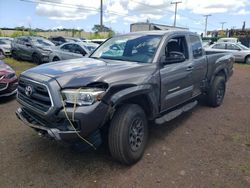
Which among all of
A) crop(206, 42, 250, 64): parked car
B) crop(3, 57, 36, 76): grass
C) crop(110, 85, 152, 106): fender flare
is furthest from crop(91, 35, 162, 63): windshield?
crop(206, 42, 250, 64): parked car

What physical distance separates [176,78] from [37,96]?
7.68 ft

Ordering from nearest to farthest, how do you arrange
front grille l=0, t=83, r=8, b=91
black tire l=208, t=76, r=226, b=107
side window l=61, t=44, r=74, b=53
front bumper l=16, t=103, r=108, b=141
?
front bumper l=16, t=103, r=108, b=141 < black tire l=208, t=76, r=226, b=107 < front grille l=0, t=83, r=8, b=91 < side window l=61, t=44, r=74, b=53

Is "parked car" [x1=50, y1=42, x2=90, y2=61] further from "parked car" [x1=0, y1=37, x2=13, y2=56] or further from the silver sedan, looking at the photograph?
"parked car" [x1=0, y1=37, x2=13, y2=56]

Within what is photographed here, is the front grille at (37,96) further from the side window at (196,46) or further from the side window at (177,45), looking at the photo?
the side window at (196,46)

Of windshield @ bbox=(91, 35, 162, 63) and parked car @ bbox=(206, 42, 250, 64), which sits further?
parked car @ bbox=(206, 42, 250, 64)

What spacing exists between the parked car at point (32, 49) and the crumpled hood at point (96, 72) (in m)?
10.5

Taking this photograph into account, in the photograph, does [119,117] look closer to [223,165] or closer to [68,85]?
[68,85]

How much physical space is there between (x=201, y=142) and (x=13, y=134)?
335 cm

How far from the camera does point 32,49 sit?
14.8 meters

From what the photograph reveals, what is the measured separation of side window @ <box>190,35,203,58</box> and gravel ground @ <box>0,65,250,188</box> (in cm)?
147

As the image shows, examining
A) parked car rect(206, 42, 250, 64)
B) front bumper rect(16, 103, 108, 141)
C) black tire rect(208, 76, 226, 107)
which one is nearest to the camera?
front bumper rect(16, 103, 108, 141)

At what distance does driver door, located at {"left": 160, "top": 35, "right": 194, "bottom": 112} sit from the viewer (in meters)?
4.19

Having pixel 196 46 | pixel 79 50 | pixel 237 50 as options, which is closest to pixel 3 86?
pixel 196 46

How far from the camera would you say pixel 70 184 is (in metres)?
3.21
